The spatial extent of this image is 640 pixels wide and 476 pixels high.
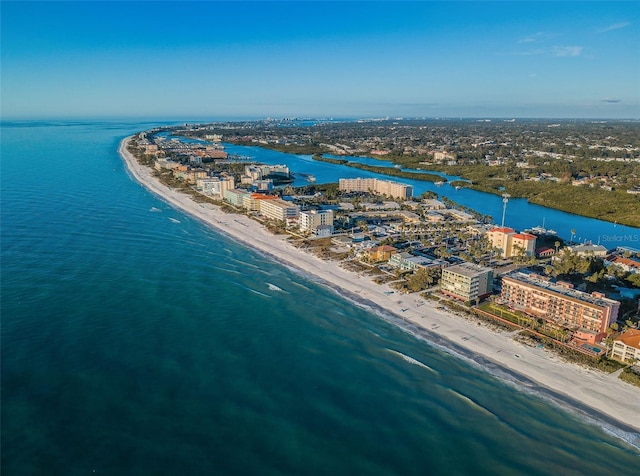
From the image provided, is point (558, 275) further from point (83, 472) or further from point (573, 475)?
point (83, 472)

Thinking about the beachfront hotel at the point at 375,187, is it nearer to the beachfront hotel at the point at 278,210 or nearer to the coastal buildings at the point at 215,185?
the coastal buildings at the point at 215,185

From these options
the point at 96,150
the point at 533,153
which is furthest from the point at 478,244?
the point at 96,150

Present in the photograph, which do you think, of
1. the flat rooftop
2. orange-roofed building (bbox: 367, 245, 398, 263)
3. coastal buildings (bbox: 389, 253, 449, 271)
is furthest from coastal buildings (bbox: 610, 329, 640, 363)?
orange-roofed building (bbox: 367, 245, 398, 263)

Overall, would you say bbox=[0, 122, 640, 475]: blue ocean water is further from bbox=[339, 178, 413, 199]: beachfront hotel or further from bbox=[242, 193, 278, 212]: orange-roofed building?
bbox=[339, 178, 413, 199]: beachfront hotel

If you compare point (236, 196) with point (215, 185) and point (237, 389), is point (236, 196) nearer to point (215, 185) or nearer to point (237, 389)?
point (215, 185)

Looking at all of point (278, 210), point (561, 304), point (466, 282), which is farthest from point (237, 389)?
point (278, 210)

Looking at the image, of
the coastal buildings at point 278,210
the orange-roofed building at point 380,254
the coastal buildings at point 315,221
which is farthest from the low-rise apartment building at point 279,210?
the orange-roofed building at point 380,254
